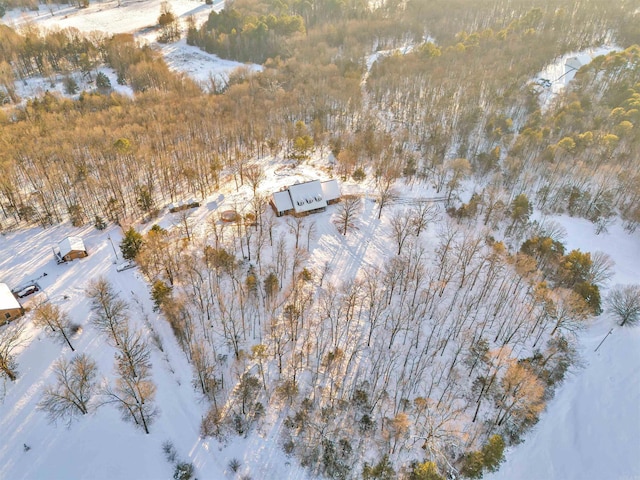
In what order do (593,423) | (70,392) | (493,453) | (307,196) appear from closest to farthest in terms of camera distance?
(493,453), (70,392), (593,423), (307,196)

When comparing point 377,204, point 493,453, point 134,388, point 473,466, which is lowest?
point 473,466

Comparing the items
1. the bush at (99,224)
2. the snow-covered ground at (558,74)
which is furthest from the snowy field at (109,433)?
the snow-covered ground at (558,74)

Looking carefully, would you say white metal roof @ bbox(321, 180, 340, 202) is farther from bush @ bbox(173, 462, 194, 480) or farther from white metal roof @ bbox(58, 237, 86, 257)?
bush @ bbox(173, 462, 194, 480)

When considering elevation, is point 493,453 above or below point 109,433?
below

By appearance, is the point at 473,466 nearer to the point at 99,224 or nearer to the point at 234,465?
the point at 234,465

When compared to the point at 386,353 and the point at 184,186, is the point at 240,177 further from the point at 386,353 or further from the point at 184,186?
the point at 386,353

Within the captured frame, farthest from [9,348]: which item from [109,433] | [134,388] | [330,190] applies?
[330,190]
